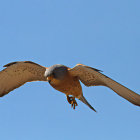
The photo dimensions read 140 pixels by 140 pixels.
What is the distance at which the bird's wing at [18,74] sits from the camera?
28.5ft

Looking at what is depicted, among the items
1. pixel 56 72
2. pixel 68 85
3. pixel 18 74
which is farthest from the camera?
pixel 18 74

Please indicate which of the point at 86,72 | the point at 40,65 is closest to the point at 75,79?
the point at 86,72

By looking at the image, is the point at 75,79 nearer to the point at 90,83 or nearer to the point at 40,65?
the point at 90,83

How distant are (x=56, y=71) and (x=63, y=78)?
29 centimetres

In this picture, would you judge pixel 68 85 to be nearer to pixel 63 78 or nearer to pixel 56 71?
pixel 63 78

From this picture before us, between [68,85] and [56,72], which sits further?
[68,85]

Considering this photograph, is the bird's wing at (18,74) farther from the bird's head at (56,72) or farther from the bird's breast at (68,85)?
the bird's breast at (68,85)

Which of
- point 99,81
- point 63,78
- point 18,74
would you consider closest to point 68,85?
point 63,78

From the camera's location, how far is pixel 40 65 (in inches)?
344

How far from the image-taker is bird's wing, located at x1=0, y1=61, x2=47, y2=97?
867cm

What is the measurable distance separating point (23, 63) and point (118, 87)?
2.95 meters

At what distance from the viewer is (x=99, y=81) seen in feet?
27.1

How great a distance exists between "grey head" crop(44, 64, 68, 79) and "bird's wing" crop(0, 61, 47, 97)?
0.88 m

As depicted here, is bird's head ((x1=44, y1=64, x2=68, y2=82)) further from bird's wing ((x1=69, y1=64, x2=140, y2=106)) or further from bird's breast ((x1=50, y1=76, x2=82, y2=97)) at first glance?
bird's wing ((x1=69, y1=64, x2=140, y2=106))
